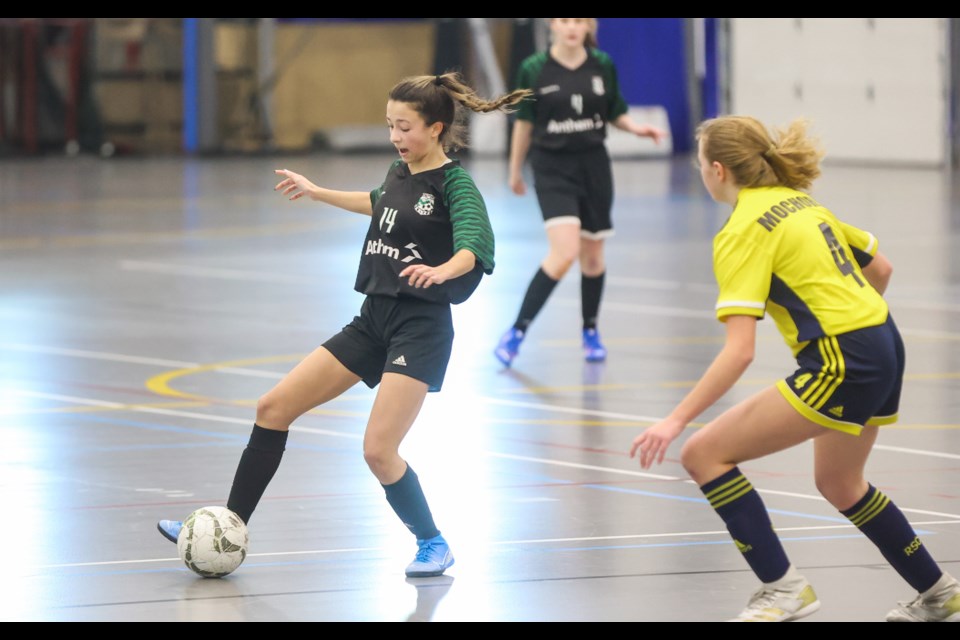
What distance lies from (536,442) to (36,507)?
261 cm

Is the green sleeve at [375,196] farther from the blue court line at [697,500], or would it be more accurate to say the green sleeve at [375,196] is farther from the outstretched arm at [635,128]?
the outstretched arm at [635,128]

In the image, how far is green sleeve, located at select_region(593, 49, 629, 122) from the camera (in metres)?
11.7

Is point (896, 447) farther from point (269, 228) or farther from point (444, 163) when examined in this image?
point (269, 228)

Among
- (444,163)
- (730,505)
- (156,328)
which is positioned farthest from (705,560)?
(156,328)

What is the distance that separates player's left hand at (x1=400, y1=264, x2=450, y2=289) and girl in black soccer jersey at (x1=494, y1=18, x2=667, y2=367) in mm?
5412

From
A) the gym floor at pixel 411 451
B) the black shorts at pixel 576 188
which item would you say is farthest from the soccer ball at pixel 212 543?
the black shorts at pixel 576 188

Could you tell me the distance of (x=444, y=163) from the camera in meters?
6.41

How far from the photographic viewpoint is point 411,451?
8719mm

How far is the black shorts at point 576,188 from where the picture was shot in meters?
11.5

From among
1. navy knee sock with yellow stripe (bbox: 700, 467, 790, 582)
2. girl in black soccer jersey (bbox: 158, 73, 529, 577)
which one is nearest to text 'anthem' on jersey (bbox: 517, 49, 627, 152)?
girl in black soccer jersey (bbox: 158, 73, 529, 577)

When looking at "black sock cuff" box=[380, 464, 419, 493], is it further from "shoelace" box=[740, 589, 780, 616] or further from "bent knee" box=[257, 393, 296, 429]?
"shoelace" box=[740, 589, 780, 616]

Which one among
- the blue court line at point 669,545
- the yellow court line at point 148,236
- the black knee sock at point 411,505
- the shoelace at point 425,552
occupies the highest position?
the black knee sock at point 411,505
